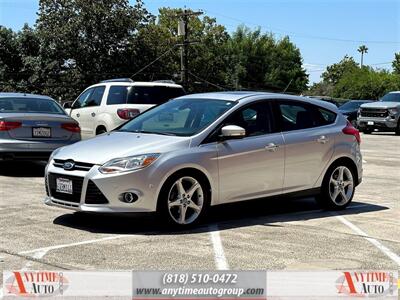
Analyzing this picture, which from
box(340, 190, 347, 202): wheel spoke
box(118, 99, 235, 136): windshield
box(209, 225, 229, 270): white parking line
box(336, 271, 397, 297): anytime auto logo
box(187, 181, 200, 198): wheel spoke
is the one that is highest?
box(118, 99, 235, 136): windshield

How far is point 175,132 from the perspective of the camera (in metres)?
7.41

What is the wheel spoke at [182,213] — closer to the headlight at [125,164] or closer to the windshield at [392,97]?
the headlight at [125,164]

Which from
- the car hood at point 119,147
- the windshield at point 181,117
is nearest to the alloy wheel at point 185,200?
the car hood at point 119,147

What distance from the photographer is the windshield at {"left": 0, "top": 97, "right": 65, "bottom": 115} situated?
1174 cm

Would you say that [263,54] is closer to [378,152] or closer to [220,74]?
[220,74]

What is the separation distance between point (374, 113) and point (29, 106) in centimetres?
1959

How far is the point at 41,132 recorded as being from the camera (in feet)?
37.5

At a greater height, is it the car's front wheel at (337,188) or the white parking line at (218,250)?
the car's front wheel at (337,188)

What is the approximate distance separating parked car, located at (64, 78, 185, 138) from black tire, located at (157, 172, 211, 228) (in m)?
6.55

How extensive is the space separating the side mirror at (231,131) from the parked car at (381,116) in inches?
855

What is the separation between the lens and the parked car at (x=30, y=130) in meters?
11.2

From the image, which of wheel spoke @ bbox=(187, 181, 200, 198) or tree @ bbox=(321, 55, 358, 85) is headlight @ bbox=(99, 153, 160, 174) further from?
tree @ bbox=(321, 55, 358, 85)

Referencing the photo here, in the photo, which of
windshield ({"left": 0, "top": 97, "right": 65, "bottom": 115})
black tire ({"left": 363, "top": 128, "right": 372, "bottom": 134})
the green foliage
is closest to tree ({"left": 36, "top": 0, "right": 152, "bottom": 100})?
the green foliage

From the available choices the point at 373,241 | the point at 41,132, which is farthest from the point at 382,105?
the point at 373,241
